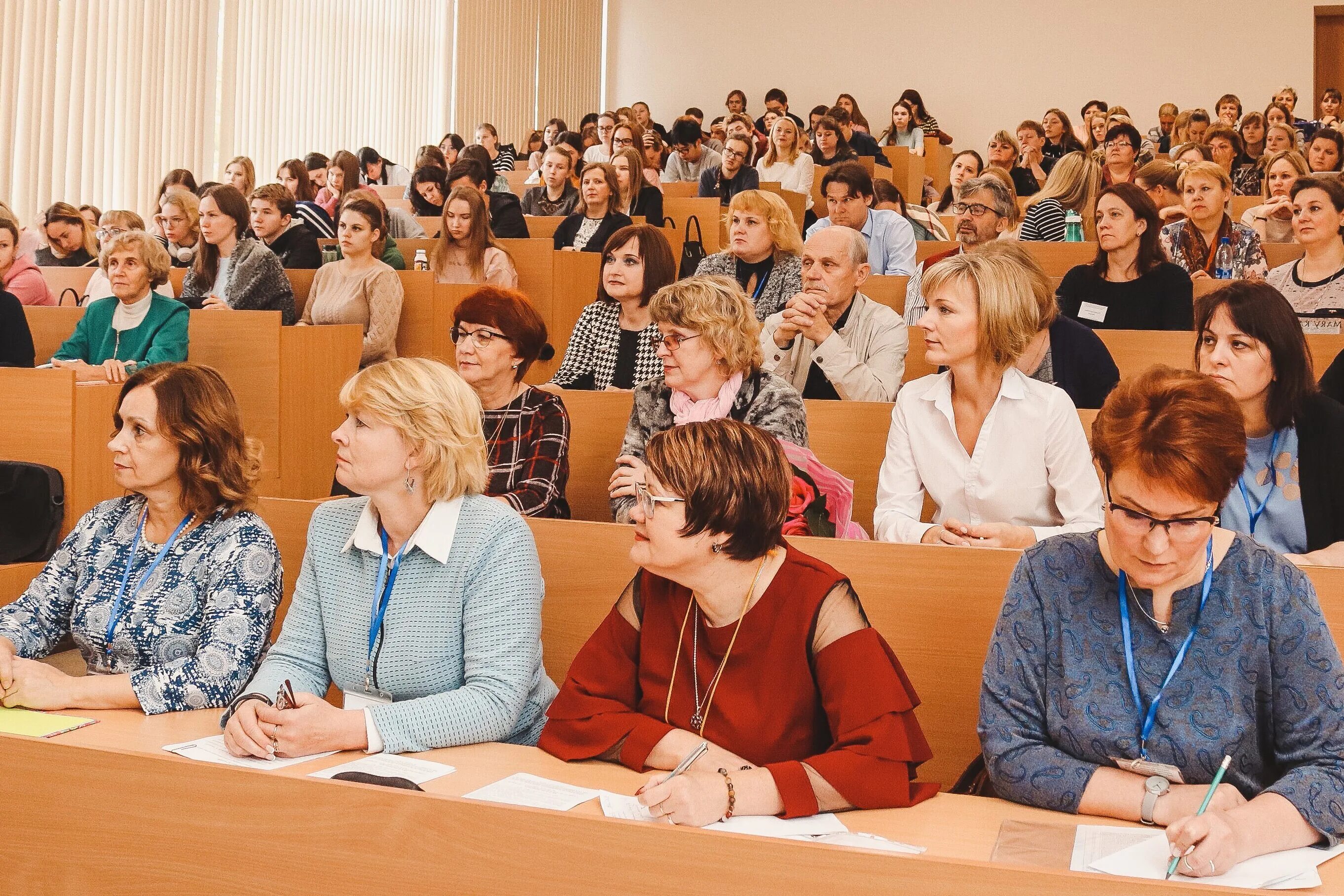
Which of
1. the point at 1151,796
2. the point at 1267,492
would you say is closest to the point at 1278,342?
the point at 1267,492

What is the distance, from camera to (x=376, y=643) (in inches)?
80.3

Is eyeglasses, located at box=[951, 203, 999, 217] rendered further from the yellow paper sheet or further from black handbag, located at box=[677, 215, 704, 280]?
the yellow paper sheet

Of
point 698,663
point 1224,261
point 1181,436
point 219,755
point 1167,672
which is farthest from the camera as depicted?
point 1224,261

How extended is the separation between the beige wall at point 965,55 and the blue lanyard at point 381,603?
1224 centimetres

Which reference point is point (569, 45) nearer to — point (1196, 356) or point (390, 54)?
point (390, 54)

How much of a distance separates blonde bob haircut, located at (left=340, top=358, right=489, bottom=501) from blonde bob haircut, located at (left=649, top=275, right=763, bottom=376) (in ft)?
2.97

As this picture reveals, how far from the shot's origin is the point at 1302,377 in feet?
7.72

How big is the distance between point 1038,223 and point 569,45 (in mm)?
9357

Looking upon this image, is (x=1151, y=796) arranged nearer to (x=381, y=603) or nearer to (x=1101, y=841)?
(x=1101, y=841)

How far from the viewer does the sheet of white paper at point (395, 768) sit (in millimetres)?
1669

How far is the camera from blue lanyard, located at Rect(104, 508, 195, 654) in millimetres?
2203

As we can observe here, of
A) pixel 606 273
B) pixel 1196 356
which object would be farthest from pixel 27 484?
pixel 1196 356

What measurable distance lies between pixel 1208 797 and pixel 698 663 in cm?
70

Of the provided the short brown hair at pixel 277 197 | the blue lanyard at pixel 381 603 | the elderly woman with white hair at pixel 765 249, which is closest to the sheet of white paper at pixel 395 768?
the blue lanyard at pixel 381 603
